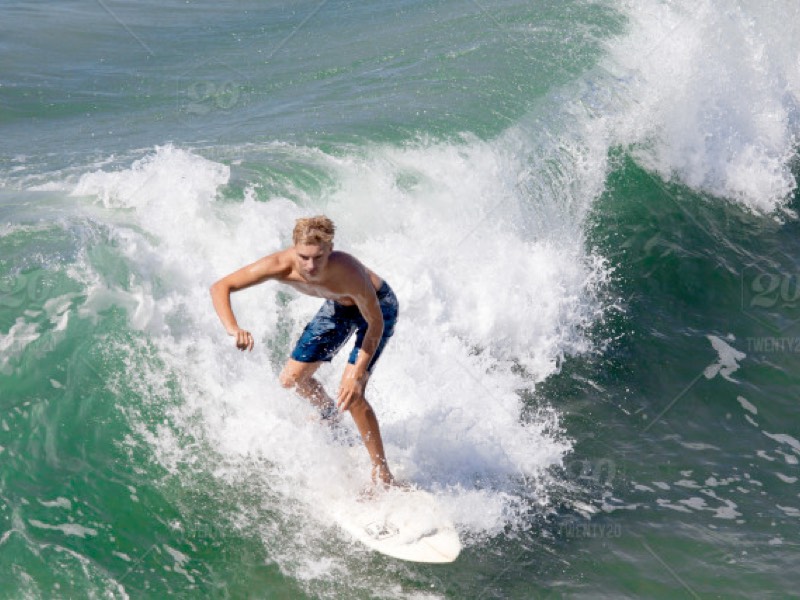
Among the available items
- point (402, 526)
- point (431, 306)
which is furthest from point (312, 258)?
point (431, 306)

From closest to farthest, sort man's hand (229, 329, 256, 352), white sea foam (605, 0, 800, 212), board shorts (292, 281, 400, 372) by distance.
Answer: man's hand (229, 329, 256, 352), board shorts (292, 281, 400, 372), white sea foam (605, 0, 800, 212)

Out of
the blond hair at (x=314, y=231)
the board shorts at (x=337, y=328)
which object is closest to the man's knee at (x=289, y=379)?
the board shorts at (x=337, y=328)

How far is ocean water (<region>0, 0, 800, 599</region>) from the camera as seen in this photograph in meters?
6.03

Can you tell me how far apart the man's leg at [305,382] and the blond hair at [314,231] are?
1268 mm

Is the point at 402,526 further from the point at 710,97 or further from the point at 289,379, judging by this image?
the point at 710,97

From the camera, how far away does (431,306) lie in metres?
8.73

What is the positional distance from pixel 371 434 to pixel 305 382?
61cm

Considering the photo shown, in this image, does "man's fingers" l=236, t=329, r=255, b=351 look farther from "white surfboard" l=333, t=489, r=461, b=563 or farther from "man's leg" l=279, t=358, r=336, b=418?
"white surfboard" l=333, t=489, r=461, b=563

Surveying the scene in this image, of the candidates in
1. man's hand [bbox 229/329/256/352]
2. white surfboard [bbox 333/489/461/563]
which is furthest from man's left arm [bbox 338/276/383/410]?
man's hand [bbox 229/329/256/352]

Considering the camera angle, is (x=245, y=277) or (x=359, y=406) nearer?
(x=245, y=277)

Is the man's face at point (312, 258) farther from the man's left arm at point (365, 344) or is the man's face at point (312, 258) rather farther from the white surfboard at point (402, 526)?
the white surfboard at point (402, 526)

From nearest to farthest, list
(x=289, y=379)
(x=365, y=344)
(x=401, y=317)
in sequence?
1. (x=365, y=344)
2. (x=289, y=379)
3. (x=401, y=317)

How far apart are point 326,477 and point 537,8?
11500 millimetres

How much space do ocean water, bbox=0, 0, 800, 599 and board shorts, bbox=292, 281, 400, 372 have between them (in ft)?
2.30
